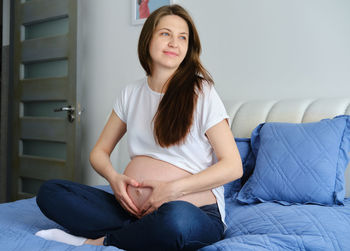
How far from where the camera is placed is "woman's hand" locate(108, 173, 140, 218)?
1267mm

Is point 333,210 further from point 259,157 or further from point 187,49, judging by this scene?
point 187,49

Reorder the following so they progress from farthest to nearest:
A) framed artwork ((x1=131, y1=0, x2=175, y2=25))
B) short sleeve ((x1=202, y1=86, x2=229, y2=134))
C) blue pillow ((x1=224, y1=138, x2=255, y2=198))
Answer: framed artwork ((x1=131, y1=0, x2=175, y2=25)), blue pillow ((x1=224, y1=138, x2=255, y2=198)), short sleeve ((x1=202, y1=86, x2=229, y2=134))

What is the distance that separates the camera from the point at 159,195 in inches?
46.8

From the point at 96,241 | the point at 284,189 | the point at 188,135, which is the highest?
the point at 188,135

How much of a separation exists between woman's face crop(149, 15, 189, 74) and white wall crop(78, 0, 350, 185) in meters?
0.78

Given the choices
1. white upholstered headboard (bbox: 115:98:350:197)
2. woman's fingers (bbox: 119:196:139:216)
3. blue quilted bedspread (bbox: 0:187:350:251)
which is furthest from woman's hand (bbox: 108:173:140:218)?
white upholstered headboard (bbox: 115:98:350:197)

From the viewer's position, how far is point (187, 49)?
1536mm

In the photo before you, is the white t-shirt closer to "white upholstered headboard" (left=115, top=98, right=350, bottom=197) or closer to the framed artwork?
"white upholstered headboard" (left=115, top=98, right=350, bottom=197)

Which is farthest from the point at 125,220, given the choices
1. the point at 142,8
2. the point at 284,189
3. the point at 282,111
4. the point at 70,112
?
the point at 142,8

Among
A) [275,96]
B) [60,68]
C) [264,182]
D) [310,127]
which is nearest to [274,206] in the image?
[264,182]

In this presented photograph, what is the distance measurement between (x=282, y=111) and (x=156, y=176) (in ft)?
2.65

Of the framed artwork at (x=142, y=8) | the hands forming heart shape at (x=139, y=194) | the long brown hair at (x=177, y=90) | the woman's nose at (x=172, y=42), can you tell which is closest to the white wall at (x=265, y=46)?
the framed artwork at (x=142, y=8)

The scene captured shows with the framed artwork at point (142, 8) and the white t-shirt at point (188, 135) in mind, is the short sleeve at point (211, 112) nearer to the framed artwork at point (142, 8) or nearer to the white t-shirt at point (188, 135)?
the white t-shirt at point (188, 135)

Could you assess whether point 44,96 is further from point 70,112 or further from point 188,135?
point 188,135
